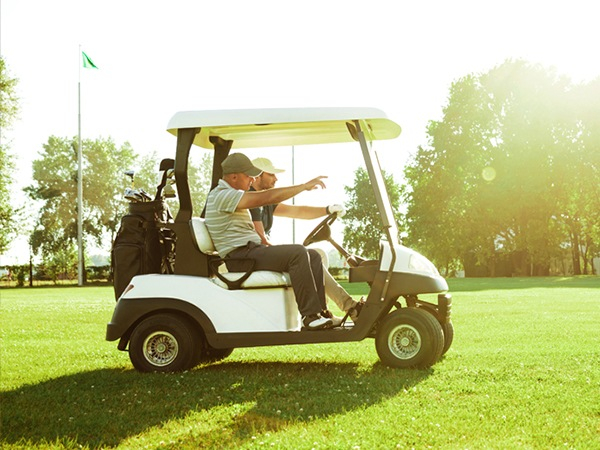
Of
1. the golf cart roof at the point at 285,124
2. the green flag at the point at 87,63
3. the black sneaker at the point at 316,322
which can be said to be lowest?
the black sneaker at the point at 316,322

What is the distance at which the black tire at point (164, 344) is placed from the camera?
22.1 feet

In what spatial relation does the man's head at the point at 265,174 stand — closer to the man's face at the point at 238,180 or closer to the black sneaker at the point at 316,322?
the man's face at the point at 238,180

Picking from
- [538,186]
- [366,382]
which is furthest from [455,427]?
[538,186]

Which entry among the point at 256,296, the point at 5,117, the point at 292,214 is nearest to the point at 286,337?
the point at 256,296

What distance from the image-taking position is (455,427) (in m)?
4.49

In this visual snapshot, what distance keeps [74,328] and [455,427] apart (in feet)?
28.5

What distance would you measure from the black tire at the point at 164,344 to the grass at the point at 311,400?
164 mm

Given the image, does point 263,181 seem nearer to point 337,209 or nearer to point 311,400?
point 337,209

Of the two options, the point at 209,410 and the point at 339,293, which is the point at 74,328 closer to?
the point at 339,293

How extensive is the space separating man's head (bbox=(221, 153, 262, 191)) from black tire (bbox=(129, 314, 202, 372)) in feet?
4.27

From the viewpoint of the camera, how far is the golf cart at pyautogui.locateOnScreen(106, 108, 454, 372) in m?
6.57

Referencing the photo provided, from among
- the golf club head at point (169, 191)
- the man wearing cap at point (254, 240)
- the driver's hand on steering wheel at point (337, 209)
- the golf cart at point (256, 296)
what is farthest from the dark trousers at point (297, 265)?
the golf club head at point (169, 191)

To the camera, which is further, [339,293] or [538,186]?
[538,186]

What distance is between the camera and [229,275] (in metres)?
6.74
